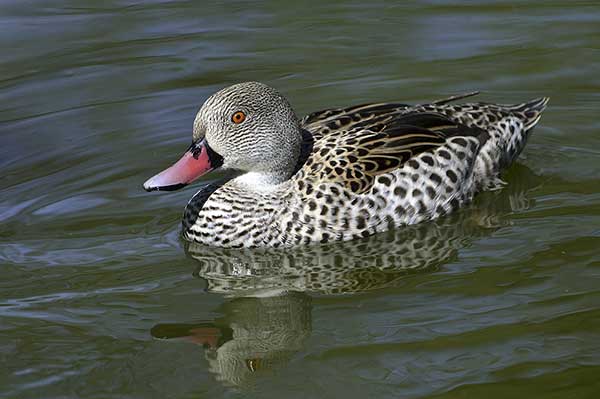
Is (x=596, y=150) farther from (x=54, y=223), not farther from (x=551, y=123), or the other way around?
(x=54, y=223)

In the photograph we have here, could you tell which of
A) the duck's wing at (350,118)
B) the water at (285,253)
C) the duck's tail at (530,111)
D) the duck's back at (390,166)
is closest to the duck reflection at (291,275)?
the water at (285,253)

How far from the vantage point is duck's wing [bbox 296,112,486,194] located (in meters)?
8.82

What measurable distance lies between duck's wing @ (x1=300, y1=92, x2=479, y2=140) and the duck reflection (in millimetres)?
877

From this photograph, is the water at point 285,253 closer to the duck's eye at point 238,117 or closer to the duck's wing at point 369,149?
the duck's wing at point 369,149

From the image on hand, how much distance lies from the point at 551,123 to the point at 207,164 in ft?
11.7

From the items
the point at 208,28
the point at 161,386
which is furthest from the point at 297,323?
the point at 208,28

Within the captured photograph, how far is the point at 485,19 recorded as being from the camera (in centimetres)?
1305

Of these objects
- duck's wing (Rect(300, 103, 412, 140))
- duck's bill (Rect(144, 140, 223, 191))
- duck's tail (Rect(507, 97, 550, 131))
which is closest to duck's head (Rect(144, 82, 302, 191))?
duck's bill (Rect(144, 140, 223, 191))

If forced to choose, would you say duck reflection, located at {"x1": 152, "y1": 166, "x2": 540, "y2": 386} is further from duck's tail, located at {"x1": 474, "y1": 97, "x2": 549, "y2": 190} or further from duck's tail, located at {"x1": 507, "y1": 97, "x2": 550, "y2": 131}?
duck's tail, located at {"x1": 507, "y1": 97, "x2": 550, "y2": 131}

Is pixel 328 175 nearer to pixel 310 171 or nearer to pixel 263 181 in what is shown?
pixel 310 171

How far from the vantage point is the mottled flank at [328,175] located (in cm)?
868

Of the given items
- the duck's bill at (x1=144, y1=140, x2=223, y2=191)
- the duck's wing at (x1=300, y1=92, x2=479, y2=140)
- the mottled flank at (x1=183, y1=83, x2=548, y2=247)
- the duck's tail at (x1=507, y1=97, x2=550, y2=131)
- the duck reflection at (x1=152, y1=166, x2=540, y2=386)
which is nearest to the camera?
the duck reflection at (x1=152, y1=166, x2=540, y2=386)

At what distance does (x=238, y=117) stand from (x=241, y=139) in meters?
0.16

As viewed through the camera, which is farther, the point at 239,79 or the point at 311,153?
the point at 239,79
